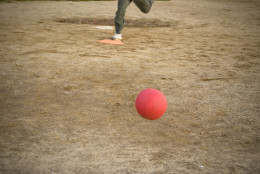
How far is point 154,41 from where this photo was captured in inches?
225

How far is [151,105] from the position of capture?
236 cm

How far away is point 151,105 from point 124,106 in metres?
0.46

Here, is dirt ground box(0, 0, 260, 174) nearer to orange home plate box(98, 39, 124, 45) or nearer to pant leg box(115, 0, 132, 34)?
orange home plate box(98, 39, 124, 45)

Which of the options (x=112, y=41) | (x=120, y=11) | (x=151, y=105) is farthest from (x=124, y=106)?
(x=120, y=11)

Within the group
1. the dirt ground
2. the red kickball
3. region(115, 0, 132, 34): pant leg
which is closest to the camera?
the dirt ground

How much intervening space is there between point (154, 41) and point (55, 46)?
6.35 ft

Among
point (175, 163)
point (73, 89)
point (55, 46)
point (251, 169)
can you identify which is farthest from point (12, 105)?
point (55, 46)

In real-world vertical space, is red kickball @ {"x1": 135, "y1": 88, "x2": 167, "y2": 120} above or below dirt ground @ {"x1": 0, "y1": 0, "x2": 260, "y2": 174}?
above

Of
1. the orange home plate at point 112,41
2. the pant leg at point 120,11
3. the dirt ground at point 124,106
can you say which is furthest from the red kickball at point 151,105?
the pant leg at point 120,11

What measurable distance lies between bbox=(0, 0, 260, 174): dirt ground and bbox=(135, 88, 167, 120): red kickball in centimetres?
10

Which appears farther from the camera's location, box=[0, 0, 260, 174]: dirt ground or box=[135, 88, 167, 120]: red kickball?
box=[135, 88, 167, 120]: red kickball

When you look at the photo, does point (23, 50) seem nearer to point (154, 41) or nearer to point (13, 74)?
point (13, 74)

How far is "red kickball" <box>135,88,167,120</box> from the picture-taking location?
2.37 meters

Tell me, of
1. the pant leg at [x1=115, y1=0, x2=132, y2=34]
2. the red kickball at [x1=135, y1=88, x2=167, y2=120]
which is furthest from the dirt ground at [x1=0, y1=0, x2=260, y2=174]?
the pant leg at [x1=115, y1=0, x2=132, y2=34]
